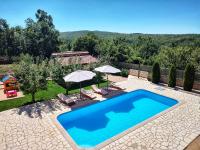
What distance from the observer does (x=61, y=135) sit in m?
8.92

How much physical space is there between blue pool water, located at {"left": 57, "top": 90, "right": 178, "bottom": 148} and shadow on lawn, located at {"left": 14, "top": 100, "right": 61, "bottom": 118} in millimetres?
1428

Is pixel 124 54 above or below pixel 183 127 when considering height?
above

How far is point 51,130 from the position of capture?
9.39 m

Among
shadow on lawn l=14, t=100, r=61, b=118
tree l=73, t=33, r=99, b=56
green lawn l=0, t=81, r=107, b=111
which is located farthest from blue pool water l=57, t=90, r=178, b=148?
tree l=73, t=33, r=99, b=56

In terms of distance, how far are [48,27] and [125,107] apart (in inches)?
1380

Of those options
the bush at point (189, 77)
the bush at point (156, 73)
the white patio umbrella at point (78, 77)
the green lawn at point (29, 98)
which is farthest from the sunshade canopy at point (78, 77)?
the bush at point (189, 77)

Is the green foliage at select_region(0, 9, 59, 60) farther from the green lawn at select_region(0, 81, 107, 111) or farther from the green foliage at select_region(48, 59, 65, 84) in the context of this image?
the green foliage at select_region(48, 59, 65, 84)

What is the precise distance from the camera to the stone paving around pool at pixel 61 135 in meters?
8.01

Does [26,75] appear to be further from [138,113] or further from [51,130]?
[138,113]

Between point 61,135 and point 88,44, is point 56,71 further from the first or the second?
point 88,44

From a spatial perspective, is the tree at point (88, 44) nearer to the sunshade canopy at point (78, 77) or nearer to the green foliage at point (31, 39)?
the green foliage at point (31, 39)

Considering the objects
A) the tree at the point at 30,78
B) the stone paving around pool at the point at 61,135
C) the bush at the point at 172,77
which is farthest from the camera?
the bush at the point at 172,77

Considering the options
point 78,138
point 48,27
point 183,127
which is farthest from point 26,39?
point 183,127

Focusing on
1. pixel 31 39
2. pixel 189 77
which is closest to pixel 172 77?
pixel 189 77
